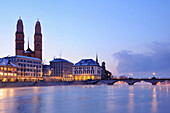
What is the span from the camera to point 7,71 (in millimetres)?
Result: 129750

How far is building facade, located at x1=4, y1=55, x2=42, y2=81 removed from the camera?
14638 cm

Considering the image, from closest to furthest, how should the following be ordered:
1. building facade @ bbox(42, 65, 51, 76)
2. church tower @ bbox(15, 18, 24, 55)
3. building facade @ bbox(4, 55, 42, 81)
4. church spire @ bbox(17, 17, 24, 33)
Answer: building facade @ bbox(4, 55, 42, 81) → church tower @ bbox(15, 18, 24, 55) → church spire @ bbox(17, 17, 24, 33) → building facade @ bbox(42, 65, 51, 76)

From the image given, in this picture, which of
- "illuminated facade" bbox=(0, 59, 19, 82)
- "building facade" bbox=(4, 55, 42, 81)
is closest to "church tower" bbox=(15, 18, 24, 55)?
"building facade" bbox=(4, 55, 42, 81)

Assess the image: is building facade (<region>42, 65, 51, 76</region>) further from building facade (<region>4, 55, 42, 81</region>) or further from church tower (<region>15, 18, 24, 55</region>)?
building facade (<region>4, 55, 42, 81</region>)

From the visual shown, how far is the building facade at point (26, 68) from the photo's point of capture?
480 feet

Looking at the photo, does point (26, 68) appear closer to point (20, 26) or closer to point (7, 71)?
point (7, 71)

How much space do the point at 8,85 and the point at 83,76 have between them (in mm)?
77144

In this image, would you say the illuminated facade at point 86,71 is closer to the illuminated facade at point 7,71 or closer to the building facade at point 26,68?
the building facade at point 26,68

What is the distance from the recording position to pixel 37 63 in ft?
552

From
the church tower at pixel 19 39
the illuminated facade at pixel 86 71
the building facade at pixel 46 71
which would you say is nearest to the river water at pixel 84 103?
the illuminated facade at pixel 86 71

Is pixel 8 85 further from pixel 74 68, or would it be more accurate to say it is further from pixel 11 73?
pixel 74 68

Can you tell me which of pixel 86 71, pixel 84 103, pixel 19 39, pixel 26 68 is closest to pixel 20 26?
pixel 19 39

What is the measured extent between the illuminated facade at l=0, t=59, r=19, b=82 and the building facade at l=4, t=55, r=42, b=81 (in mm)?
6920

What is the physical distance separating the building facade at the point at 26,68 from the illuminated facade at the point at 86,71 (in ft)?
102
